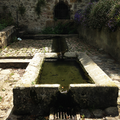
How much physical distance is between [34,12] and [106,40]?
5782mm

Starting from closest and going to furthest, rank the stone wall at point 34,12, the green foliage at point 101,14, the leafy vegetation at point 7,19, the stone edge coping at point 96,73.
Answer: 1. the stone edge coping at point 96,73
2. the green foliage at point 101,14
3. the leafy vegetation at point 7,19
4. the stone wall at point 34,12

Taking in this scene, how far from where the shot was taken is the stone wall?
→ 352 inches

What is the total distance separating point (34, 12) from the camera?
916cm

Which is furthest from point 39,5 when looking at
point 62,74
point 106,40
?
point 62,74

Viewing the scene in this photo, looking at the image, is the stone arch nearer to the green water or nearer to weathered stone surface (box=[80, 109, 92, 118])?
the green water

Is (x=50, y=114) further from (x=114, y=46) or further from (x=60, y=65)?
(x=114, y=46)

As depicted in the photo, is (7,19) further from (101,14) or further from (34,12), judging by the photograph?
(101,14)

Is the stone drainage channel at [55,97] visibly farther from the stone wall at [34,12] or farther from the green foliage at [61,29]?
the stone wall at [34,12]

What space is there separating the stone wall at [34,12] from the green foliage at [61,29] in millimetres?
375

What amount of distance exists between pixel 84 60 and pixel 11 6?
24.1 ft

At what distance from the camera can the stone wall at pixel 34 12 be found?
8.93 metres

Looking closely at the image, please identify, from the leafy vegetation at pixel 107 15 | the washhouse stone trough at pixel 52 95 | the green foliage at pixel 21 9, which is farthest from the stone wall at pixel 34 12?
the washhouse stone trough at pixel 52 95

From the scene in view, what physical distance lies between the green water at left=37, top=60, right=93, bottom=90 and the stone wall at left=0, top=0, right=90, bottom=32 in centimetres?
620

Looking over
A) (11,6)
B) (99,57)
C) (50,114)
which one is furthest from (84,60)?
(11,6)
